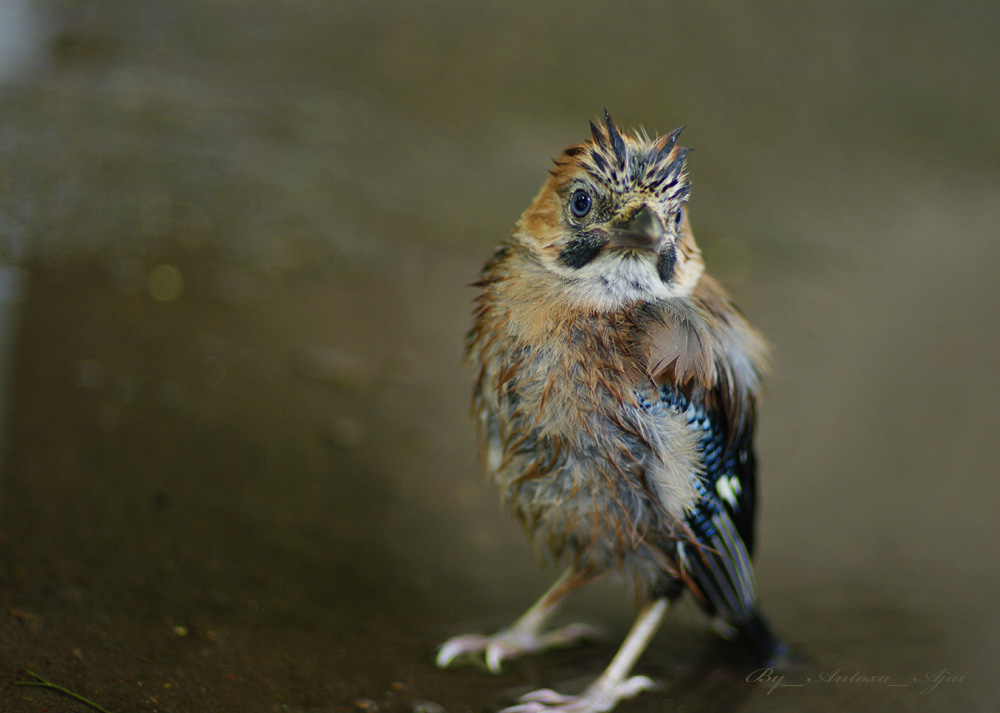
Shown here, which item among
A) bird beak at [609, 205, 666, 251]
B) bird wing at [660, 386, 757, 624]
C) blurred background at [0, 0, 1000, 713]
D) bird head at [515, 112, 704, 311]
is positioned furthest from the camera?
blurred background at [0, 0, 1000, 713]

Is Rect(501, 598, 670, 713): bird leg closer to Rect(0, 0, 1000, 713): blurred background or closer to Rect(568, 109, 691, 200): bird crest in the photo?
Rect(0, 0, 1000, 713): blurred background

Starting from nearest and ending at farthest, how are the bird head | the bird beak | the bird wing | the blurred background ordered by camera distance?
the bird beak, the bird head, the bird wing, the blurred background

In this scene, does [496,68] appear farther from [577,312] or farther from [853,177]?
[577,312]
